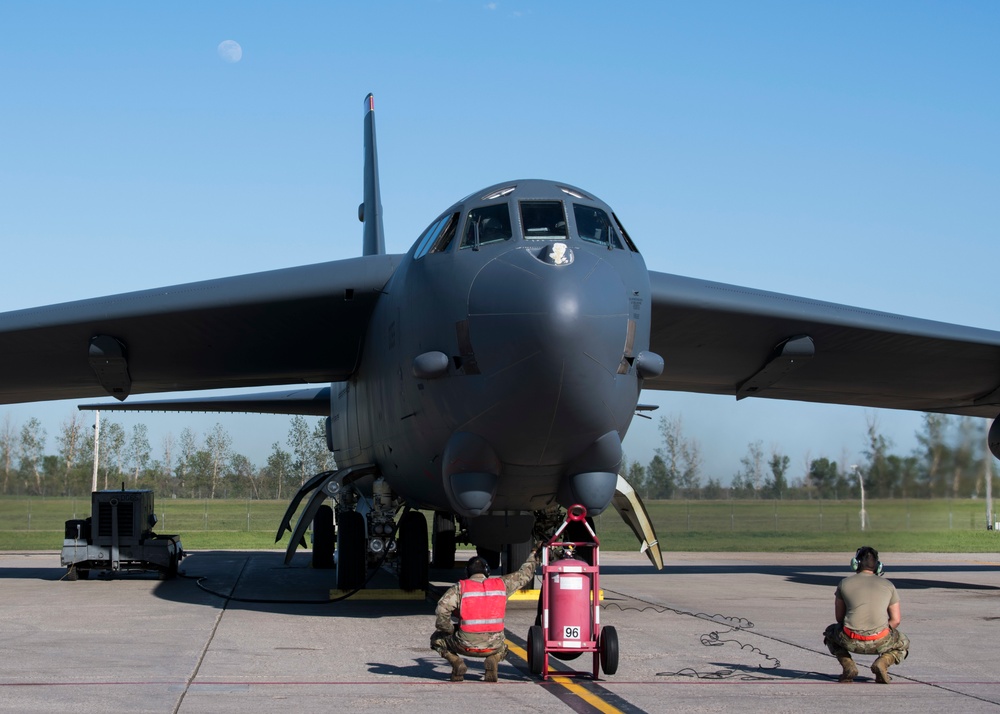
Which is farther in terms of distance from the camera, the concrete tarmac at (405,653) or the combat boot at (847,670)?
the combat boot at (847,670)

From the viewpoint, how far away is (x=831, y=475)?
28484 millimetres

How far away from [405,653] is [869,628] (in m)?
4.09

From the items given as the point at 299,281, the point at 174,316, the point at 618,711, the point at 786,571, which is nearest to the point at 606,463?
the point at 618,711

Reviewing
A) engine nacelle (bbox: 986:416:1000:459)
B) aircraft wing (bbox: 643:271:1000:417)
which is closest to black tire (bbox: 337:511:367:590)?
aircraft wing (bbox: 643:271:1000:417)

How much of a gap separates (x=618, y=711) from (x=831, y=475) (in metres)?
22.9

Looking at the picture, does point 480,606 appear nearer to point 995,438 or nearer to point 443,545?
point 995,438

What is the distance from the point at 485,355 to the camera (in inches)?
392

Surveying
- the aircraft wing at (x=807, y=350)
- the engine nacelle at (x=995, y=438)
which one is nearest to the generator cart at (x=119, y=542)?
the aircraft wing at (x=807, y=350)

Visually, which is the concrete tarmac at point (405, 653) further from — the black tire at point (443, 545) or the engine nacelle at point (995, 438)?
the black tire at point (443, 545)

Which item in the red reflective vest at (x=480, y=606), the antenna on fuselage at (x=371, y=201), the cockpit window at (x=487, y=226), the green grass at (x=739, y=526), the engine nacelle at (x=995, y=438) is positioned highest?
the antenna on fuselage at (x=371, y=201)

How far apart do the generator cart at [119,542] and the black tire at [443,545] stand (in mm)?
4979

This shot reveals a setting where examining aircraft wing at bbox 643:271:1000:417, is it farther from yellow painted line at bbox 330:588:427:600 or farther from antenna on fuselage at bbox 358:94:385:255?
antenna on fuselage at bbox 358:94:385:255

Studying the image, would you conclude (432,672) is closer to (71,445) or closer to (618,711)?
(618,711)

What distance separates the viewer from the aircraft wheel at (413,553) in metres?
14.5
